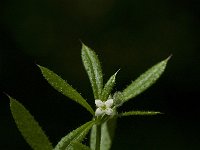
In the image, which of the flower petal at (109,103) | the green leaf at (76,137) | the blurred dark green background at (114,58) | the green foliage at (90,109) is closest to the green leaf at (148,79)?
the green foliage at (90,109)

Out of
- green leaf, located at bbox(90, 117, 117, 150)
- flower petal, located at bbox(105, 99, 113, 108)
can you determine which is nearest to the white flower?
flower petal, located at bbox(105, 99, 113, 108)

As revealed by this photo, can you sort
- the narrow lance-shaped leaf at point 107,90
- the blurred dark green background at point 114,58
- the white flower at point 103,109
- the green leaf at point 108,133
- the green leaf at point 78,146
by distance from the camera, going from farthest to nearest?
1. the blurred dark green background at point 114,58
2. the green leaf at point 108,133
3. the narrow lance-shaped leaf at point 107,90
4. the white flower at point 103,109
5. the green leaf at point 78,146

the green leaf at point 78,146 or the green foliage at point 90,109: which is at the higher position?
the green foliage at point 90,109

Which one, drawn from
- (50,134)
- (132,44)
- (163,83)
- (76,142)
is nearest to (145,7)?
(132,44)

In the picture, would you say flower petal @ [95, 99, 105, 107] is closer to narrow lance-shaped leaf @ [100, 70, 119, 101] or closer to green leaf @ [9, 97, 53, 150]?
narrow lance-shaped leaf @ [100, 70, 119, 101]

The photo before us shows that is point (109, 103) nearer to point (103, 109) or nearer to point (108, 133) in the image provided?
point (103, 109)

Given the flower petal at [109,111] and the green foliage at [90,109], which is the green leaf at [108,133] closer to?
the green foliage at [90,109]

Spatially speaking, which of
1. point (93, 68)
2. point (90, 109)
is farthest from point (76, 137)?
point (93, 68)

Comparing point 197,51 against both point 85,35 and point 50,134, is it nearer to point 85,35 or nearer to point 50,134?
point 85,35
